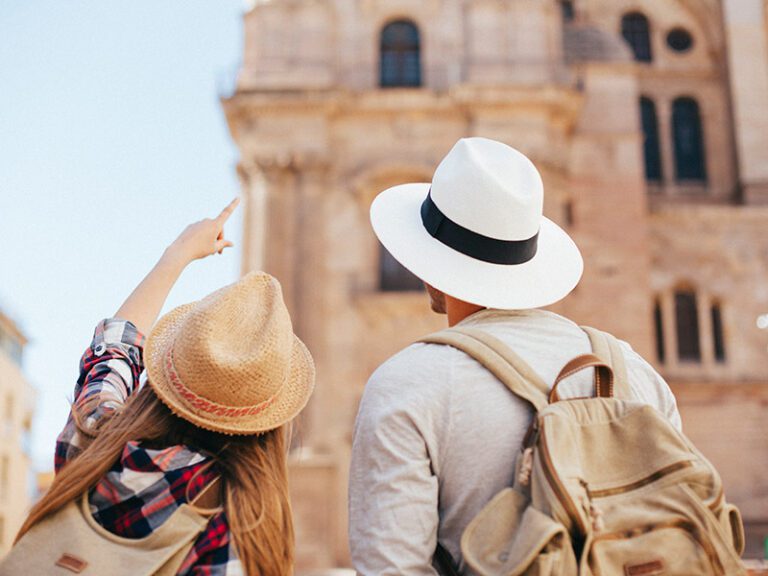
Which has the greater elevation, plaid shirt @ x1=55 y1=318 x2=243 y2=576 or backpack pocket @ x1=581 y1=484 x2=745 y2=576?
plaid shirt @ x1=55 y1=318 x2=243 y2=576

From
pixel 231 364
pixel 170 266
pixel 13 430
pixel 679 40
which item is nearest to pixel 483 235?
pixel 231 364

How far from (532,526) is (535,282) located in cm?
89

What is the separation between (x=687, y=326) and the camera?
2541 centimetres

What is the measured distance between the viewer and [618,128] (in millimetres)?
25375

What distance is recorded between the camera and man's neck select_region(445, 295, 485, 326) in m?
3.14

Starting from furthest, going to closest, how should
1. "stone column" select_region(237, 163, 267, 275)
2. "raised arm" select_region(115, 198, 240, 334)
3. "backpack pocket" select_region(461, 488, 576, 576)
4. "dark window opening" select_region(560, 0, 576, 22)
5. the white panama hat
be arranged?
"dark window opening" select_region(560, 0, 576, 22) < "stone column" select_region(237, 163, 267, 275) < "raised arm" select_region(115, 198, 240, 334) < the white panama hat < "backpack pocket" select_region(461, 488, 576, 576)

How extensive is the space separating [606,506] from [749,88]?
1085 inches

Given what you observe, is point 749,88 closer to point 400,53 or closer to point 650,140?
point 650,140

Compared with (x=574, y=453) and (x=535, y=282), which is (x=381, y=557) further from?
(x=535, y=282)

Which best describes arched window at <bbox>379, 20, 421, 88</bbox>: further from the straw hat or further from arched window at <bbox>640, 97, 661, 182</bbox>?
the straw hat

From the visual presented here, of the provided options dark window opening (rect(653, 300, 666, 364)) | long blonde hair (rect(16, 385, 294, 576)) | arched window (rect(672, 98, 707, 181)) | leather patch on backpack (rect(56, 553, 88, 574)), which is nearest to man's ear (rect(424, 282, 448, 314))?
long blonde hair (rect(16, 385, 294, 576))

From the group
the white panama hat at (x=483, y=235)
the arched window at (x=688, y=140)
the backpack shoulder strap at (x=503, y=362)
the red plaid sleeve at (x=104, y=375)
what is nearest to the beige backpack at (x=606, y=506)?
the backpack shoulder strap at (x=503, y=362)

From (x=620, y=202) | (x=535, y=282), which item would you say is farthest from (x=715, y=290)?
(x=535, y=282)

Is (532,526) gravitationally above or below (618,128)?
below
